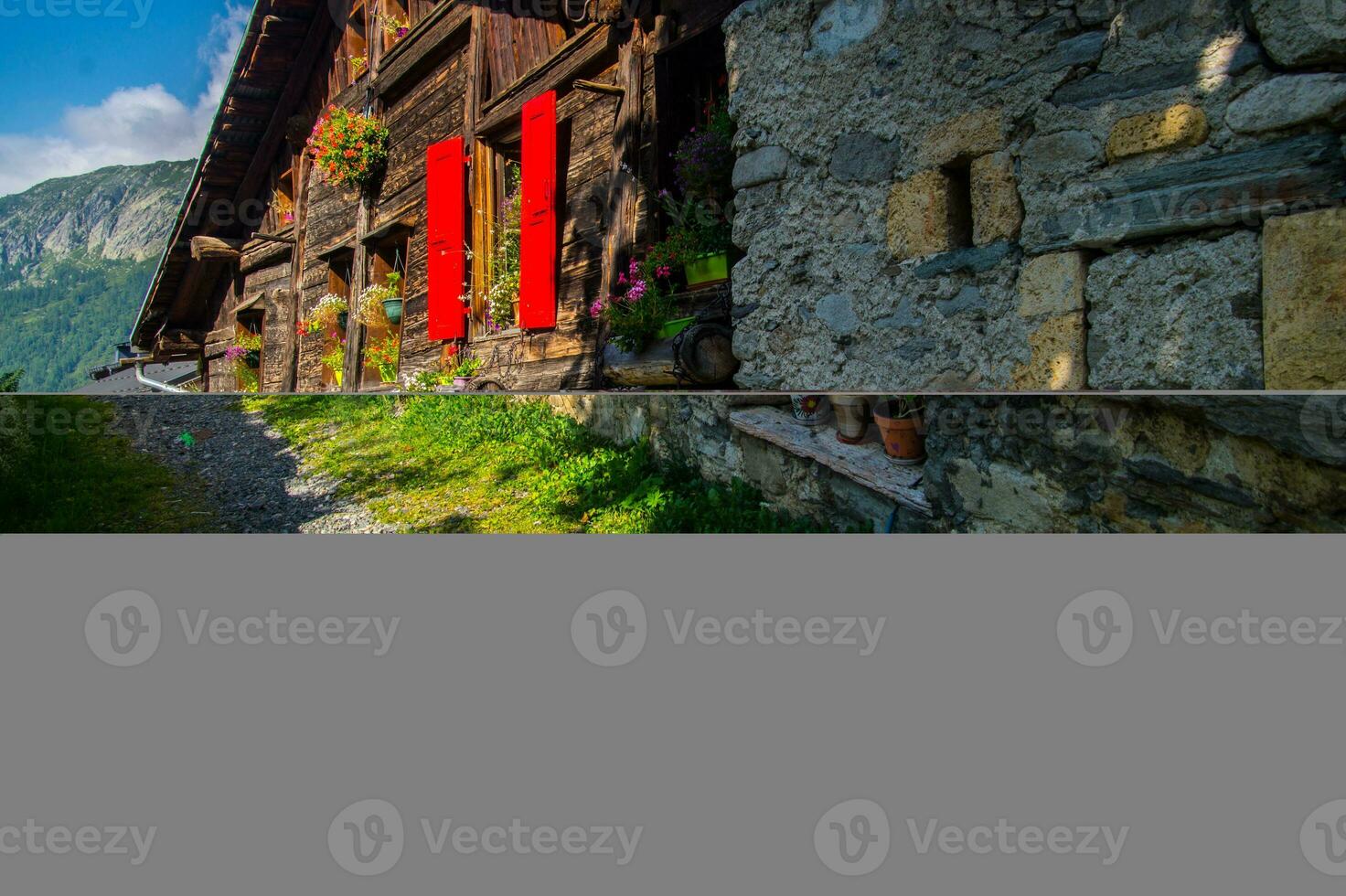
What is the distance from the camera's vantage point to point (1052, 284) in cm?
174

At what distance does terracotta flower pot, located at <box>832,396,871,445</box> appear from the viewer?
43.5 inches

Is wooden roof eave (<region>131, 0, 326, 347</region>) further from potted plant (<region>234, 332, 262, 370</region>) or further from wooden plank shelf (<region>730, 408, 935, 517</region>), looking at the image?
wooden plank shelf (<region>730, 408, 935, 517</region>)

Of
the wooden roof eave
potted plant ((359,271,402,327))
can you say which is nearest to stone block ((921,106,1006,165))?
potted plant ((359,271,402,327))

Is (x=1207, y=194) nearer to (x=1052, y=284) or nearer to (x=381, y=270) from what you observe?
(x=1052, y=284)

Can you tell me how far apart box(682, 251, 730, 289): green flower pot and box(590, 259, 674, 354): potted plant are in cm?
10

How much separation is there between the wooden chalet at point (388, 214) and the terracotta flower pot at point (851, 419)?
833 millimetres

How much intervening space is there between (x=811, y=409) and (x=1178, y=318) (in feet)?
3.21

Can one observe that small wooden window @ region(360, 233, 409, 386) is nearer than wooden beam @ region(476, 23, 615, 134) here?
Yes

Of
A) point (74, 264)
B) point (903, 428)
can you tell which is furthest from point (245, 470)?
point (903, 428)

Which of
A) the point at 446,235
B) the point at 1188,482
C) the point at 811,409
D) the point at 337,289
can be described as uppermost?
the point at 446,235

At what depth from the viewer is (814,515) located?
3.75 ft

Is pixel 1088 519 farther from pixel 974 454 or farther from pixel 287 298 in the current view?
pixel 287 298

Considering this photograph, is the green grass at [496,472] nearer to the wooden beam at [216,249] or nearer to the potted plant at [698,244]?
the wooden beam at [216,249]
